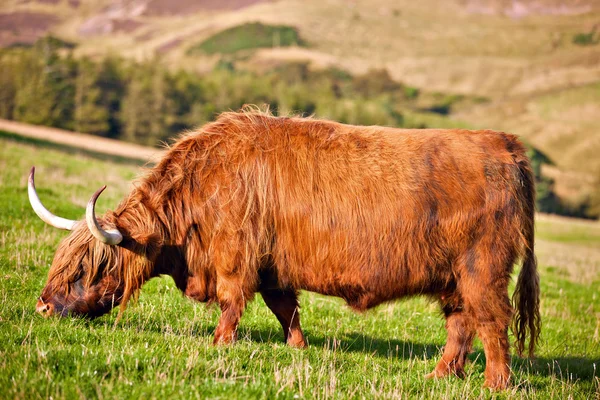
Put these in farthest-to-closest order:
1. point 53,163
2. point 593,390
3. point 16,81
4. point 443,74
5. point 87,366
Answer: point 443,74 < point 16,81 < point 53,163 < point 593,390 < point 87,366

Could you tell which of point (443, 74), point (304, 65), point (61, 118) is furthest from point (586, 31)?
point (61, 118)

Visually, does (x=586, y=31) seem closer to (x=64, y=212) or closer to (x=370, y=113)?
(x=370, y=113)

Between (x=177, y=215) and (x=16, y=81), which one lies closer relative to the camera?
(x=177, y=215)

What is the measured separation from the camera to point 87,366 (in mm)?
4598

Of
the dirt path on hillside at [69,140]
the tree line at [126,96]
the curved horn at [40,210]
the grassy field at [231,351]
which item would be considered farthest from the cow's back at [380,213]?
the tree line at [126,96]

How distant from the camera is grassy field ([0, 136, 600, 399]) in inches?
179

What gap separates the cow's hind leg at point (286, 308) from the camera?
676 cm

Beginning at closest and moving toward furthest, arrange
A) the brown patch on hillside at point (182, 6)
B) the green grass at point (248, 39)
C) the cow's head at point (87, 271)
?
the cow's head at point (87, 271) < the green grass at point (248, 39) < the brown patch on hillside at point (182, 6)

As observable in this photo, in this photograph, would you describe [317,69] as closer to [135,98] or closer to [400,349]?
[135,98]

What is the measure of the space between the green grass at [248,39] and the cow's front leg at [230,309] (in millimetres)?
138601

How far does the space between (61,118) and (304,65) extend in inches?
2726

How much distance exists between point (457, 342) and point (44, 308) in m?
4.22

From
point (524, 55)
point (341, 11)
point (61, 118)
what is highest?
point (341, 11)

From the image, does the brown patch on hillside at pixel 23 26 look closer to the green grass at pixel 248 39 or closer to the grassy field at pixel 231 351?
the green grass at pixel 248 39
